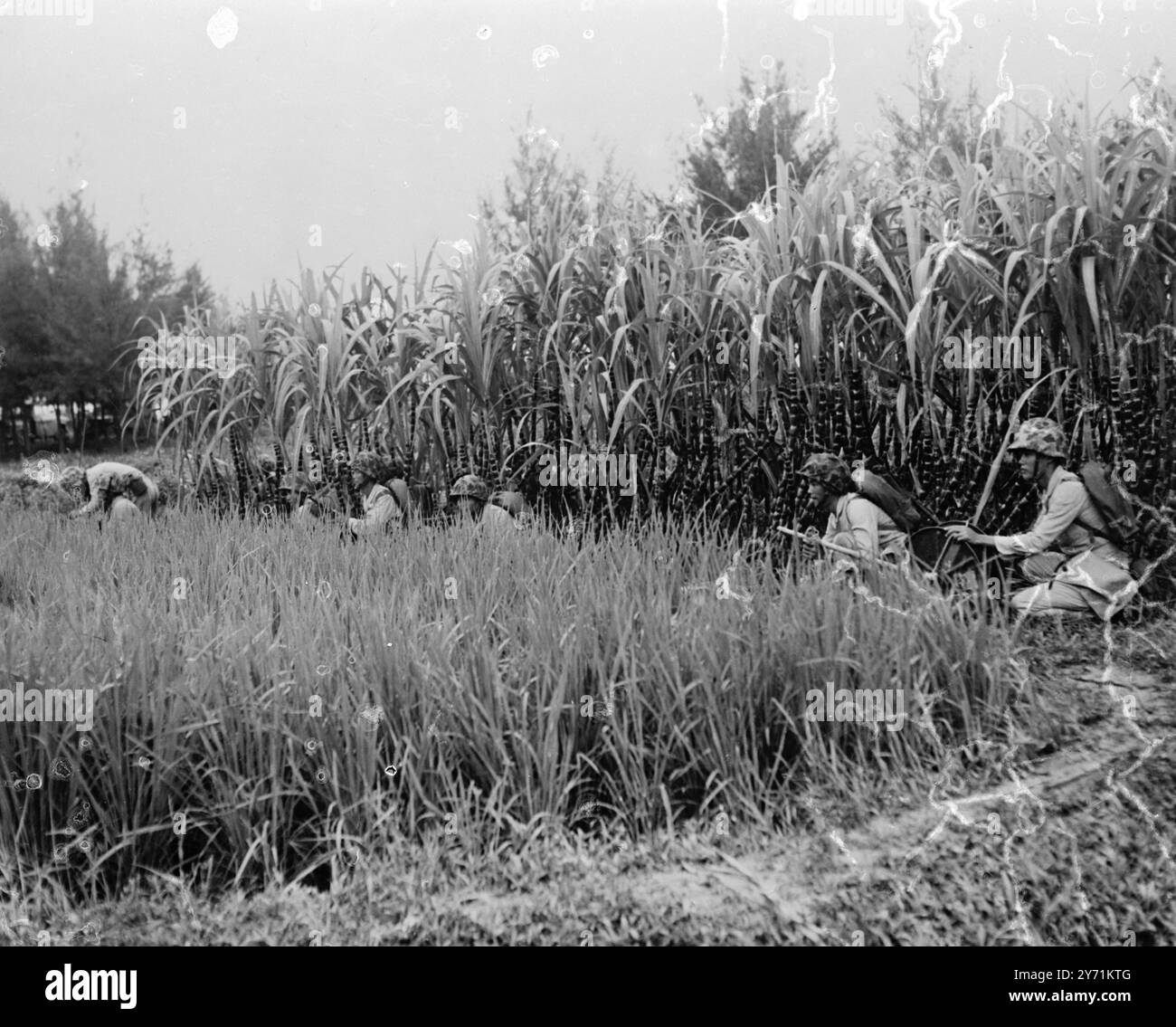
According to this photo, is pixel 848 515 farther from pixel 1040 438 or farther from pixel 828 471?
pixel 1040 438

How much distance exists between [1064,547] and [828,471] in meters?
0.66

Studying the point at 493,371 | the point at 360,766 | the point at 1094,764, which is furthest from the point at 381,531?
the point at 1094,764

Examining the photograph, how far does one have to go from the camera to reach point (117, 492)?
4.34 m

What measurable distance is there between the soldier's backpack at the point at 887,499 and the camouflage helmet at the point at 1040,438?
Result: 1.15ft

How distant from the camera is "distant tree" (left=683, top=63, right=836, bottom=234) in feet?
11.1

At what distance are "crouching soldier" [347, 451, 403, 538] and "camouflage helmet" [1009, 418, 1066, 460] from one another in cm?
222

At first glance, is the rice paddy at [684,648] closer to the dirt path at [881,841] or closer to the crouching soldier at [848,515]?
the dirt path at [881,841]

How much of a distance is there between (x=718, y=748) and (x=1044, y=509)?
1221 mm

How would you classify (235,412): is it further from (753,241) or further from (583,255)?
(753,241)

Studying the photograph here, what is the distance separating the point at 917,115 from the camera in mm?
3352
